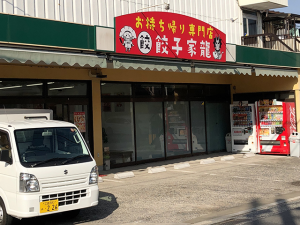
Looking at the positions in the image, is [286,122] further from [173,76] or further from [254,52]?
[173,76]

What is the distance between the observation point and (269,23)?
21016mm

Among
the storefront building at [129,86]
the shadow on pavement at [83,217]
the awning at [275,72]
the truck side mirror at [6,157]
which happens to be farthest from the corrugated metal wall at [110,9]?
the shadow on pavement at [83,217]

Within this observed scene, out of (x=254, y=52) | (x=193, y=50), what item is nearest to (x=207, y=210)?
(x=193, y=50)

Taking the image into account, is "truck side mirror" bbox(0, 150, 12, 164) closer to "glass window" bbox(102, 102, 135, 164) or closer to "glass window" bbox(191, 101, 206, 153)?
"glass window" bbox(102, 102, 135, 164)

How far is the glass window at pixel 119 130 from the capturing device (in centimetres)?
1397

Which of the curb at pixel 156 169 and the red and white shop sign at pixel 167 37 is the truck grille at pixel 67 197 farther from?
the curb at pixel 156 169

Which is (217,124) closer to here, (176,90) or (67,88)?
(176,90)

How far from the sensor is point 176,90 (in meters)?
16.3

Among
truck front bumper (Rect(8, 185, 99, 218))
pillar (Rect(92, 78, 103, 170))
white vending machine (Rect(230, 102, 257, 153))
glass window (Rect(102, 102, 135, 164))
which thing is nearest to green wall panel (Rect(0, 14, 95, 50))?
pillar (Rect(92, 78, 103, 170))

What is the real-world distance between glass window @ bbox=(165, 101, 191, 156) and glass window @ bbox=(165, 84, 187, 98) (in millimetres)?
380

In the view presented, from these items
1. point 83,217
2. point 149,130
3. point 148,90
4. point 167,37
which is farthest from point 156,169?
point 83,217

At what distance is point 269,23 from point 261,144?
25.4 ft

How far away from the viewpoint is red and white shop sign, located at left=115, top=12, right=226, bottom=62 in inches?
419

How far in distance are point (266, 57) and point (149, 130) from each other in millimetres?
5492
